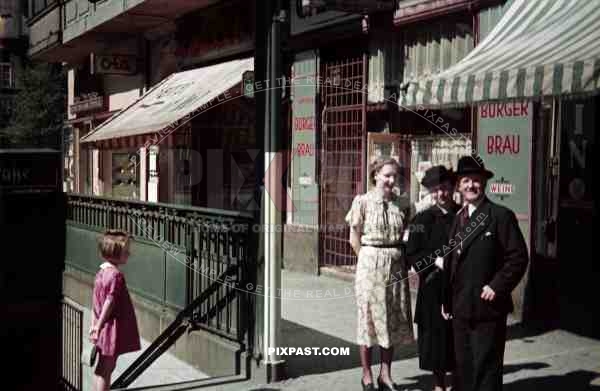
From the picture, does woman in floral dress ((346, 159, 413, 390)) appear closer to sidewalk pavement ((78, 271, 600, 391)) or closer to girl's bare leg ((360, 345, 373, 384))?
girl's bare leg ((360, 345, 373, 384))

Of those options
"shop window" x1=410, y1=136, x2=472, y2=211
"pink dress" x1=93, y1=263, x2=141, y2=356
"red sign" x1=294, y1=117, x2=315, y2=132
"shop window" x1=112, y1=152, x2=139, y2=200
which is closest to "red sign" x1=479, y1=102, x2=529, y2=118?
"shop window" x1=410, y1=136, x2=472, y2=211

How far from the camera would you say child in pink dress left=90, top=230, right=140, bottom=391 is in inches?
214

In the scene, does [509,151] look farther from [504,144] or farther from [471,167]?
[471,167]

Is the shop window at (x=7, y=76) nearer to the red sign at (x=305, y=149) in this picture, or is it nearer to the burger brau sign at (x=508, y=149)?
the red sign at (x=305, y=149)

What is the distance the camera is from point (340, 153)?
12109 mm

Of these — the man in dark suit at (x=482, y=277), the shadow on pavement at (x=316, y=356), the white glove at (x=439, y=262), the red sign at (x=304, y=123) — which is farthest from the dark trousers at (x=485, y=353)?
the red sign at (x=304, y=123)

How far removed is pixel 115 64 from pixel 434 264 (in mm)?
14433

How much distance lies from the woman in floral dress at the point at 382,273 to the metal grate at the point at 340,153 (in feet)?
18.3

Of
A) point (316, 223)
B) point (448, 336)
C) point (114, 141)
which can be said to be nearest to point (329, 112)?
point (316, 223)

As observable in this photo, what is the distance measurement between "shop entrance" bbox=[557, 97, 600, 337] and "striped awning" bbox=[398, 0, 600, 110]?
2735 millimetres

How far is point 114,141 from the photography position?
12.8 meters

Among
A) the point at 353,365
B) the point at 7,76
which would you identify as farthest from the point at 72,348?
the point at 7,76

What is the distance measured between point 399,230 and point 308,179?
6.86 m

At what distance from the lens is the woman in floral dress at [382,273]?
586 cm
